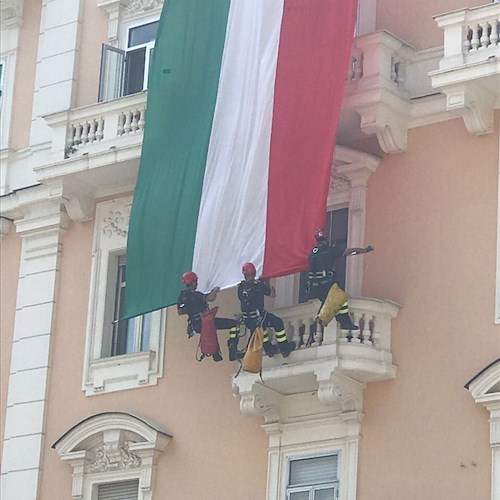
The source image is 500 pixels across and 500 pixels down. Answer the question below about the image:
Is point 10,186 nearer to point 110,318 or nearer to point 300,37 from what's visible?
point 110,318

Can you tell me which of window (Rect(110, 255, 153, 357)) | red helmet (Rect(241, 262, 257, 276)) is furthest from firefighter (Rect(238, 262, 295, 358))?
window (Rect(110, 255, 153, 357))

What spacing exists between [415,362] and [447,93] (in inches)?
130

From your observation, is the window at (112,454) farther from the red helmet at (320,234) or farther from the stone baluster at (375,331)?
the red helmet at (320,234)

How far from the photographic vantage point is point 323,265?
2338cm

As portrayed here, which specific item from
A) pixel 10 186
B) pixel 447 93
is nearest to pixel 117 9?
pixel 10 186

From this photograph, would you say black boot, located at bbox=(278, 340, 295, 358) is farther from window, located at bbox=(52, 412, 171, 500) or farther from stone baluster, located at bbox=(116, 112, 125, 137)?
stone baluster, located at bbox=(116, 112, 125, 137)

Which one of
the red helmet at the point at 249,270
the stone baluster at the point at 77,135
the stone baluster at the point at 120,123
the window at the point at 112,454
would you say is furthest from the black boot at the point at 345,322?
the stone baluster at the point at 77,135

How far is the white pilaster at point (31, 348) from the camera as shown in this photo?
26641mm

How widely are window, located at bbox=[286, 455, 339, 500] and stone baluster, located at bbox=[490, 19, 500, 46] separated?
5414 millimetres

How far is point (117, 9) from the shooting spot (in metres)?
28.5

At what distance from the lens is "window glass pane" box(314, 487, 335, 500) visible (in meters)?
23.6

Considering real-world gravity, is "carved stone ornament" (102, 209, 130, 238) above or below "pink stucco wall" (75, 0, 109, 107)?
below

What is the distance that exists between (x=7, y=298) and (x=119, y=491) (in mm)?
3836

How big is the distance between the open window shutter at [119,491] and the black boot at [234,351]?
2.53m
